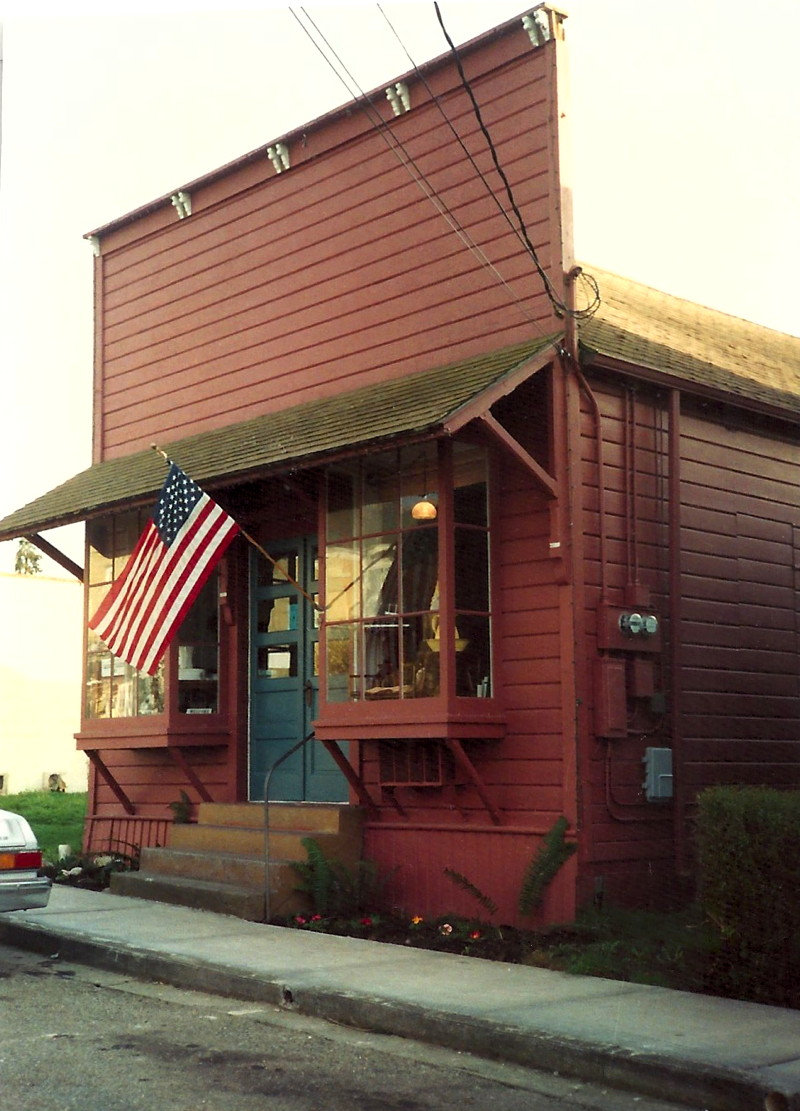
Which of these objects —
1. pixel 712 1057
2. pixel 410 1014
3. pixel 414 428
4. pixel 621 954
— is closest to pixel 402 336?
pixel 414 428

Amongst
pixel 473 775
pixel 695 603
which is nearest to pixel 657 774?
pixel 473 775

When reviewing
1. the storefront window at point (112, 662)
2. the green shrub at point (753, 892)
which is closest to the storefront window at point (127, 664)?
the storefront window at point (112, 662)

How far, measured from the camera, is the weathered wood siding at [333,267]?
10.8 m

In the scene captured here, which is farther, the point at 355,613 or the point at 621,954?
the point at 355,613

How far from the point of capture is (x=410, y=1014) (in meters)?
7.07

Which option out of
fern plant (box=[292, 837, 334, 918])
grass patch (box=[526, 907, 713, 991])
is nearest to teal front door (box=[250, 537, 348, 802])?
fern plant (box=[292, 837, 334, 918])

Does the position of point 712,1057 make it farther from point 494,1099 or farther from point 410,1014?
point 410,1014

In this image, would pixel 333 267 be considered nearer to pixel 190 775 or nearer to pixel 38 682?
pixel 190 775

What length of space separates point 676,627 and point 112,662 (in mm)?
5702

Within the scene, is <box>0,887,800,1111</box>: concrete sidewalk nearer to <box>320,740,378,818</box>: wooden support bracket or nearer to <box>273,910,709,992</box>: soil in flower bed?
<box>273,910,709,992</box>: soil in flower bed

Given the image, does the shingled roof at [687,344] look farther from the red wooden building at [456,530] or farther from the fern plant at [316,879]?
the fern plant at [316,879]

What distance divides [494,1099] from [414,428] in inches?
189

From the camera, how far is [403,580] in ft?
34.5

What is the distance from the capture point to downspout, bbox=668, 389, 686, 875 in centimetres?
1053
